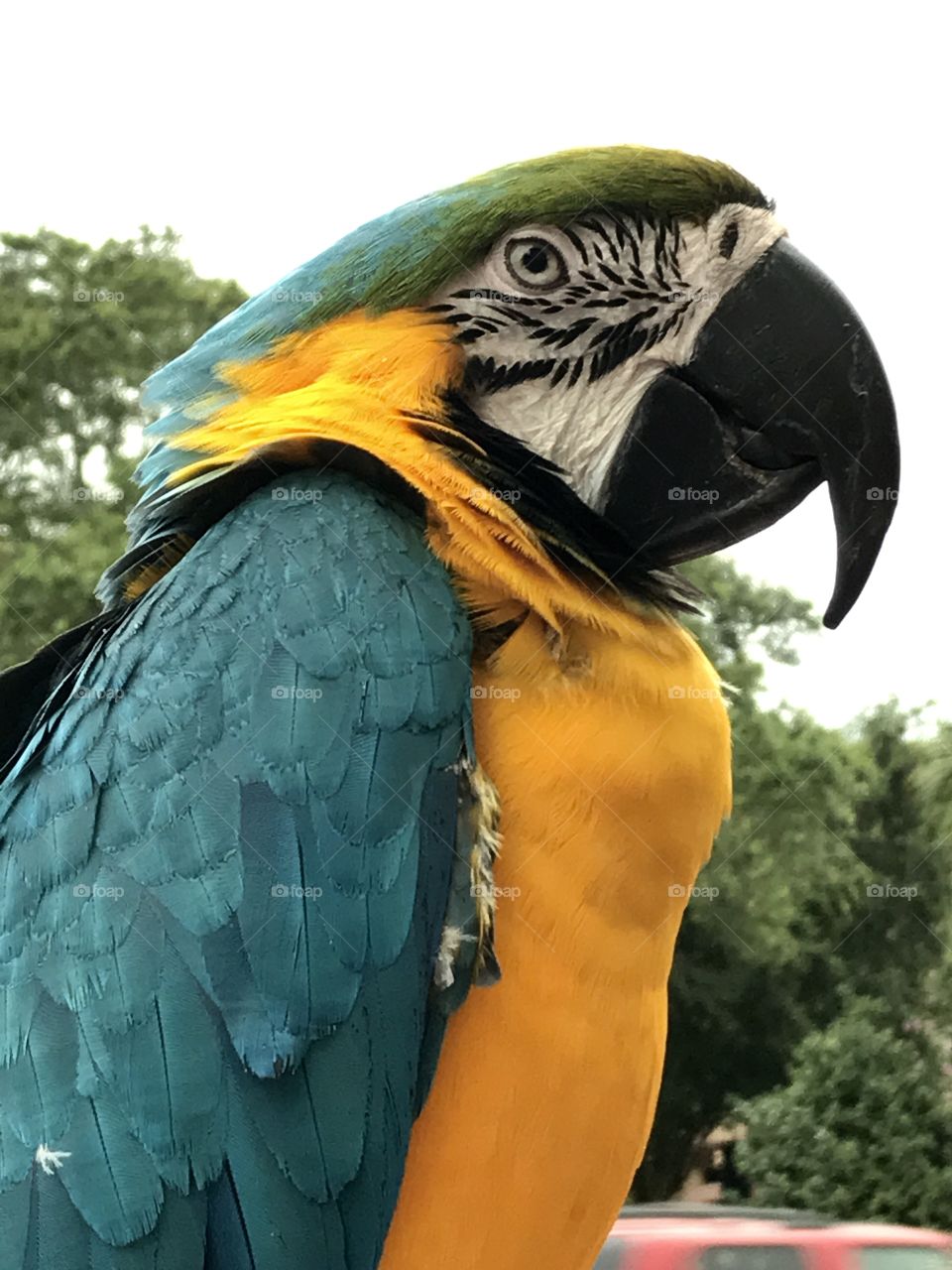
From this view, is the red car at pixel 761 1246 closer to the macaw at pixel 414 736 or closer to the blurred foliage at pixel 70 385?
the macaw at pixel 414 736

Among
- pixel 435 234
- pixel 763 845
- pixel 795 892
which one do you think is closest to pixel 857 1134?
pixel 795 892

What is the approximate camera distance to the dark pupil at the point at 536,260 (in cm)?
106

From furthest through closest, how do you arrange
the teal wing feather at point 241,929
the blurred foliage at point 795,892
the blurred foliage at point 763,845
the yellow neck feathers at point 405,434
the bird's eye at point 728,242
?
the blurred foliage at point 795,892
the blurred foliage at point 763,845
the bird's eye at point 728,242
the yellow neck feathers at point 405,434
the teal wing feather at point 241,929

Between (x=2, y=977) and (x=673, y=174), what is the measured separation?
85 cm

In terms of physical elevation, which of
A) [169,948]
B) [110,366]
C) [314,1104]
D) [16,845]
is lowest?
[314,1104]

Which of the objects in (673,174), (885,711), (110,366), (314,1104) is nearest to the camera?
(314,1104)

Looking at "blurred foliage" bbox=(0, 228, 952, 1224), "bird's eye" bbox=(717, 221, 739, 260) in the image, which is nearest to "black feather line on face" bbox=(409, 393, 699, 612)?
A: "bird's eye" bbox=(717, 221, 739, 260)

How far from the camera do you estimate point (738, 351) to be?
107 cm

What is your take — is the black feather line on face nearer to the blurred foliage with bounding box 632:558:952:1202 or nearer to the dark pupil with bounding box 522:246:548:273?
the dark pupil with bounding box 522:246:548:273

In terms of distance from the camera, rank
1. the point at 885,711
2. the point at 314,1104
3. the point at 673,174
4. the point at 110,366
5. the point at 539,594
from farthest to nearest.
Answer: the point at 885,711 → the point at 110,366 → the point at 673,174 → the point at 539,594 → the point at 314,1104

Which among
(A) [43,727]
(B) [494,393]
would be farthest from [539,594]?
(A) [43,727]

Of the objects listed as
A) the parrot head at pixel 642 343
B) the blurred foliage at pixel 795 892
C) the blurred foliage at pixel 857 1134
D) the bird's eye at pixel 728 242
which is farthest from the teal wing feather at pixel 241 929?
the blurred foliage at pixel 857 1134

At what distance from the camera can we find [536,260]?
1.06 m

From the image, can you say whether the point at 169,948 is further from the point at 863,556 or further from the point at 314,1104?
the point at 863,556
